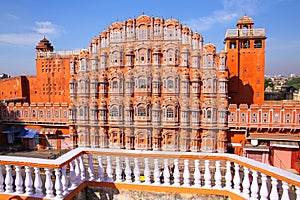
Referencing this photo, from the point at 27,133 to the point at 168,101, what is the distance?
966cm

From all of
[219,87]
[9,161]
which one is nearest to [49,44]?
[219,87]

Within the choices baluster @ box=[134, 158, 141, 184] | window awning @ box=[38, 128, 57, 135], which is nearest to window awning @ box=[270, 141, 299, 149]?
baluster @ box=[134, 158, 141, 184]

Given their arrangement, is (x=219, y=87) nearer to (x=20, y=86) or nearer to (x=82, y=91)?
(x=82, y=91)

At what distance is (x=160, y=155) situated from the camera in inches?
133

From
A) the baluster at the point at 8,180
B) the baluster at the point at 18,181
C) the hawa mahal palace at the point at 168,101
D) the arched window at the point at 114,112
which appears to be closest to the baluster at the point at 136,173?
the baluster at the point at 18,181

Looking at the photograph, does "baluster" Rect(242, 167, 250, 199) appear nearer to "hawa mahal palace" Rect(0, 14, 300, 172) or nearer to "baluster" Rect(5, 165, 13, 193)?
"baluster" Rect(5, 165, 13, 193)

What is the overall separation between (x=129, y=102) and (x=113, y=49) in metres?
3.28

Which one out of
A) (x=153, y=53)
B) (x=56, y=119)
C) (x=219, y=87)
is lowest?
(x=56, y=119)

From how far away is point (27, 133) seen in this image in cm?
1489

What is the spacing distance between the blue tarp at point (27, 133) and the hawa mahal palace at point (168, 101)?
6.39ft

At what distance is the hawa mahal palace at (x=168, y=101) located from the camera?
12.1 m

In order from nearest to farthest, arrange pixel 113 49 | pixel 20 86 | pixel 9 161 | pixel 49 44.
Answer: pixel 9 161 < pixel 113 49 < pixel 20 86 < pixel 49 44

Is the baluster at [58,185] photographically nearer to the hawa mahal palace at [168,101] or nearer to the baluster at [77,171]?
the baluster at [77,171]

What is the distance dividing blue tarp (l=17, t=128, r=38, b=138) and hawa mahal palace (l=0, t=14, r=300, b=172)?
1948 millimetres
